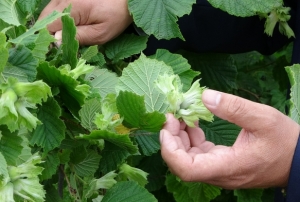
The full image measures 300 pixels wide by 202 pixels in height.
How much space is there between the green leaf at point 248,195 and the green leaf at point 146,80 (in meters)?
0.53

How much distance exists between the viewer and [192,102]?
0.91 meters

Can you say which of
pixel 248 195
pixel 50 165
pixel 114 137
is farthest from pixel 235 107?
pixel 248 195

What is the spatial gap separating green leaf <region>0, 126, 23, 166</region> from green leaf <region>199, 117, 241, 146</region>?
665 mm

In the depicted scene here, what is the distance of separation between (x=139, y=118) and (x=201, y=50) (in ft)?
2.53

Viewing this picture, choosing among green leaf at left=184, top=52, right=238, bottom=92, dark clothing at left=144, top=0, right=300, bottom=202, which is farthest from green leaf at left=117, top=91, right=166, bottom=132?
green leaf at left=184, top=52, right=238, bottom=92

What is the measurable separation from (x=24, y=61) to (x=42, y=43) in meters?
0.08

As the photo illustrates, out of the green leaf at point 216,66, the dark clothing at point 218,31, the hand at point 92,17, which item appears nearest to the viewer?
the hand at point 92,17

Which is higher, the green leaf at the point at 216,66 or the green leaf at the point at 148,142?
the green leaf at the point at 148,142

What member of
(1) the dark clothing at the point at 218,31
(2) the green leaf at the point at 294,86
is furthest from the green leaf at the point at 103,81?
(1) the dark clothing at the point at 218,31

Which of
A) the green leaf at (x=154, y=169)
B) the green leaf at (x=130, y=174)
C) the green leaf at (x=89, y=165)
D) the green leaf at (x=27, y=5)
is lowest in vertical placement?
the green leaf at (x=154, y=169)

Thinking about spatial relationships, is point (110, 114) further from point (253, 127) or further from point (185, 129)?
point (253, 127)

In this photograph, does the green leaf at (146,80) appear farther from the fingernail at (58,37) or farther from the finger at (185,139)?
the fingernail at (58,37)

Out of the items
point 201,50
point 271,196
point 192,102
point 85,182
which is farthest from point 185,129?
point 271,196

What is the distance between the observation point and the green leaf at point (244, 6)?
129cm
